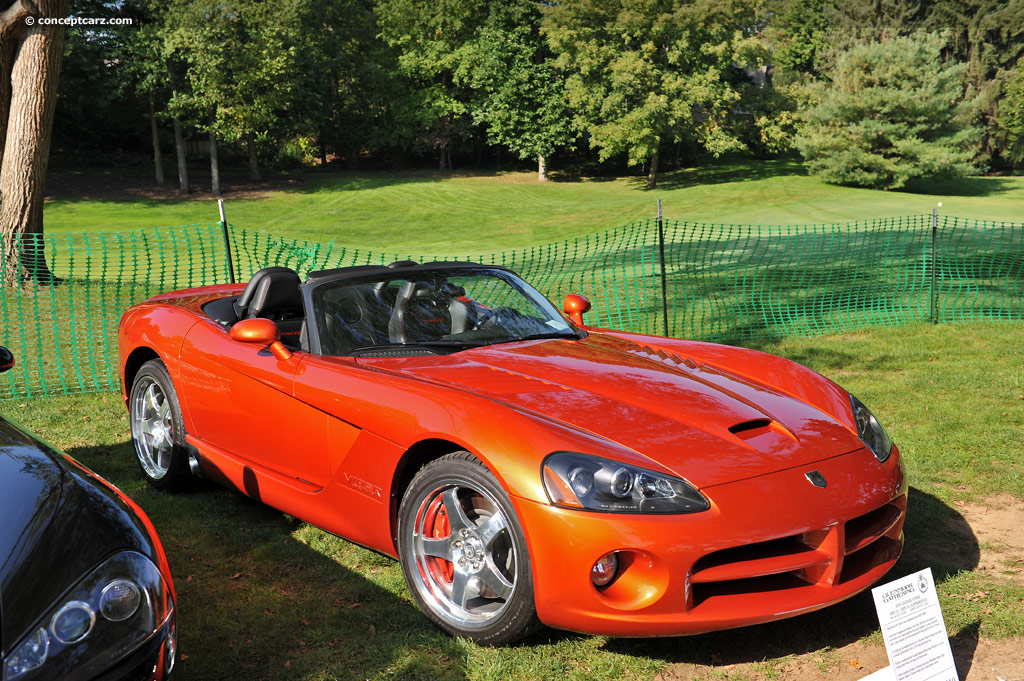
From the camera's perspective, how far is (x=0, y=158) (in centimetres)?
1252

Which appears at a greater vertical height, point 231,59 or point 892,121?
point 231,59

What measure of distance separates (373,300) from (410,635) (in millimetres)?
1643

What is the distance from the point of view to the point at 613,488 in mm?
2963

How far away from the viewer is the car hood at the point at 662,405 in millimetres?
3182

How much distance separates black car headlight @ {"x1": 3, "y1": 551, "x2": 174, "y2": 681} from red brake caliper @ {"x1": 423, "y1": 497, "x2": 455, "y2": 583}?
3.91 ft

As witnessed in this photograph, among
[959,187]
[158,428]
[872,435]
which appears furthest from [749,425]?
[959,187]

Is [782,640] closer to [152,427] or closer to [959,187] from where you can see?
[152,427]

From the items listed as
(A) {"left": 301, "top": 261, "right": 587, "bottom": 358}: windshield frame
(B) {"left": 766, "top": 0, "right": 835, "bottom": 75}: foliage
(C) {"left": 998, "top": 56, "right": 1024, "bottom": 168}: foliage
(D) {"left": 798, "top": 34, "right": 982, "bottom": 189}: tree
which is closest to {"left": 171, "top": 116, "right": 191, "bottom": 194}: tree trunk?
(D) {"left": 798, "top": 34, "right": 982, "bottom": 189}: tree

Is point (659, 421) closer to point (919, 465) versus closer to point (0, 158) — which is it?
point (919, 465)

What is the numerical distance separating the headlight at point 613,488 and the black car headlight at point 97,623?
49.5 inches

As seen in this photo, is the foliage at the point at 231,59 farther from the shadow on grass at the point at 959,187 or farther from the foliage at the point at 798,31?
the foliage at the point at 798,31

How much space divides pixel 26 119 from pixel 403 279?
992cm

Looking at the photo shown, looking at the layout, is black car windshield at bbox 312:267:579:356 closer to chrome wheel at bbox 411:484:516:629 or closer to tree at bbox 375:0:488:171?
chrome wheel at bbox 411:484:516:629

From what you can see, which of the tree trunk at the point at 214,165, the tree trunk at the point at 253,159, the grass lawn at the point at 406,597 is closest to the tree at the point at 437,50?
the tree trunk at the point at 253,159
